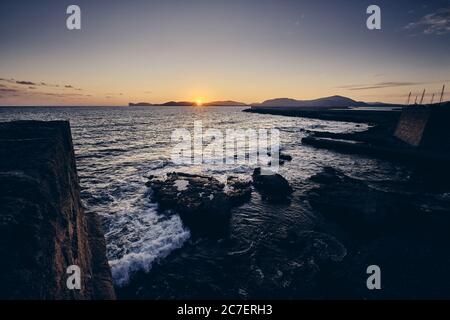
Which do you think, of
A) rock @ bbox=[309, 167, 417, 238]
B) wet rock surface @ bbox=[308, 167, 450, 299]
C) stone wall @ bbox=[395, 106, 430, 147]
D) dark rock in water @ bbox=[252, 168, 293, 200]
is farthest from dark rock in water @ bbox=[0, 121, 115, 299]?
stone wall @ bbox=[395, 106, 430, 147]

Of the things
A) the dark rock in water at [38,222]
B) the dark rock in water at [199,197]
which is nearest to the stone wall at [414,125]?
the dark rock in water at [199,197]

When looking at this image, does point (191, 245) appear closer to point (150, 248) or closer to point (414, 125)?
point (150, 248)

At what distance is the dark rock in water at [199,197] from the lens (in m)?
11.5

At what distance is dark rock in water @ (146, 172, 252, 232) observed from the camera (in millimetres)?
11477

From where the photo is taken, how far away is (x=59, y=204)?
4684 mm

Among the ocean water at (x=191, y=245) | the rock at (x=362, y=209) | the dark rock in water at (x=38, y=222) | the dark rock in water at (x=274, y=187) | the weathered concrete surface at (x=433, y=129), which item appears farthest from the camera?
the weathered concrete surface at (x=433, y=129)

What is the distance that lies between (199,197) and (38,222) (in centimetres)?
961

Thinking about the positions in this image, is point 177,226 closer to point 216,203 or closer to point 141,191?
point 216,203

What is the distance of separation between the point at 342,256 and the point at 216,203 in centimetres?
603

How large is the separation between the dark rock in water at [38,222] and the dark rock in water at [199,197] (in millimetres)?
5337

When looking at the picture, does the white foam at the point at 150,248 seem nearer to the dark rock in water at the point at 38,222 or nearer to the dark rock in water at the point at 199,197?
the dark rock in water at the point at 199,197

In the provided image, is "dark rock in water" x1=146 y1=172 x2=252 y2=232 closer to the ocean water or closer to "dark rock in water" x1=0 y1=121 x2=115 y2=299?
the ocean water

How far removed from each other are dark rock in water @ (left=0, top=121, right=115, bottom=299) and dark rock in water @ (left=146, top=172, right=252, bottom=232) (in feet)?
17.5
